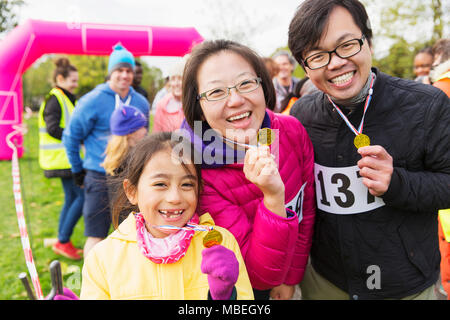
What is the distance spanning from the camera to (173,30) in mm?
7656

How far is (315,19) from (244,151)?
652 millimetres

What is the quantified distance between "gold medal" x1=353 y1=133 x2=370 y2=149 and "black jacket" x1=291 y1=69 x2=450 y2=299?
0.14m

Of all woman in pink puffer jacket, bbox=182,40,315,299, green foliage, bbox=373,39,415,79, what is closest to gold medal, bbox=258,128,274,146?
woman in pink puffer jacket, bbox=182,40,315,299

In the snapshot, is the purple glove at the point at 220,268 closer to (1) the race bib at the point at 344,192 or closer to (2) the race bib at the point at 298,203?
(2) the race bib at the point at 298,203

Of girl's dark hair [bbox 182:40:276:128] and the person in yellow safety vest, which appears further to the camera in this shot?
the person in yellow safety vest

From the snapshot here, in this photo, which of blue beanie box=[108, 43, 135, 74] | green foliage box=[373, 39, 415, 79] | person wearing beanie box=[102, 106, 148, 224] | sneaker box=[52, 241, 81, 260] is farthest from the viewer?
green foliage box=[373, 39, 415, 79]

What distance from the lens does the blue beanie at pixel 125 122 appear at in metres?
3.04

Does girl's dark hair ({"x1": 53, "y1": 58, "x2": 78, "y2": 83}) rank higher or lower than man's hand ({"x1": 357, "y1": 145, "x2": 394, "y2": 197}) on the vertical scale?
→ higher

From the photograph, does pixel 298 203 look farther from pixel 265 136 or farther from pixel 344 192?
pixel 265 136

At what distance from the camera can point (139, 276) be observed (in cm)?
149

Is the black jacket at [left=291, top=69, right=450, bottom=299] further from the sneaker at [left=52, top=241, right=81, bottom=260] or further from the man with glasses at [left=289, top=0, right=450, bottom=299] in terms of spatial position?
the sneaker at [left=52, top=241, right=81, bottom=260]

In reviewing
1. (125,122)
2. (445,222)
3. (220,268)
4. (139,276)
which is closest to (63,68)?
(125,122)

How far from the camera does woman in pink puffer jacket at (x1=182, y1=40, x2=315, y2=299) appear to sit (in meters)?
1.47
